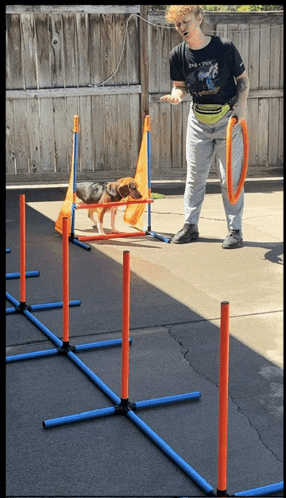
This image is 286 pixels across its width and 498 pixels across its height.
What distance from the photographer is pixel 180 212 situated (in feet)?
30.8

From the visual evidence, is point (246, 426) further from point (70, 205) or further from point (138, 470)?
point (70, 205)

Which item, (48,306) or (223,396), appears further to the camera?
(48,306)

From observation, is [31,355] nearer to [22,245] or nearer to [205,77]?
[22,245]

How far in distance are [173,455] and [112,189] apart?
468cm

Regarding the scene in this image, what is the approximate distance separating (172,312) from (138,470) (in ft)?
7.47

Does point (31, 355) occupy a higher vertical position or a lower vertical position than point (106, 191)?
lower

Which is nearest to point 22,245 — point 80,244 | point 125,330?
point 125,330

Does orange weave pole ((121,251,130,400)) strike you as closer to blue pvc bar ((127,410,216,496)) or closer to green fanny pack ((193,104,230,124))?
blue pvc bar ((127,410,216,496))

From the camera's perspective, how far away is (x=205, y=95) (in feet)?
22.7

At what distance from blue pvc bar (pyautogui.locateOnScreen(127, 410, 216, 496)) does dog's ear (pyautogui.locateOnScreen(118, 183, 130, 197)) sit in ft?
13.7

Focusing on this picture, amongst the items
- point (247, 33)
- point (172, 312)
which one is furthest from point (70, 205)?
point (247, 33)

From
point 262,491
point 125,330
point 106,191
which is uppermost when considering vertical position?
point 106,191

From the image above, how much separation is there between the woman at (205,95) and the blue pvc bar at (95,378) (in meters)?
3.20

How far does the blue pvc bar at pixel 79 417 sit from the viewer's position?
350cm
